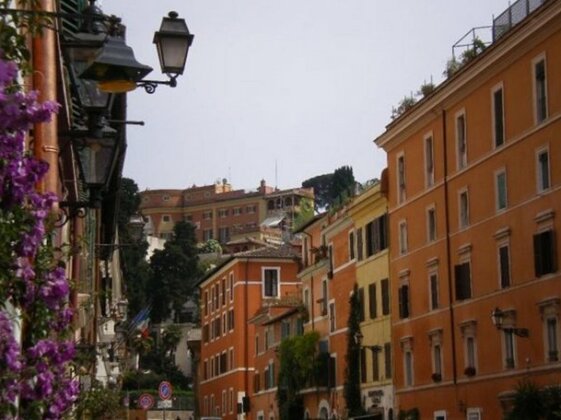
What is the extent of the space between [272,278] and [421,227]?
132 ft

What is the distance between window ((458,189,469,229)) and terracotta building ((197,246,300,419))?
3549 cm

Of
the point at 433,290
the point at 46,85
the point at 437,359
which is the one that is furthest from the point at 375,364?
the point at 46,85

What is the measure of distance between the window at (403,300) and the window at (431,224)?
9.87 ft

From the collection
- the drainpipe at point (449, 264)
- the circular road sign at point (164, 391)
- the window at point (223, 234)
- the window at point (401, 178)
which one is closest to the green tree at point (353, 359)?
the window at point (401, 178)

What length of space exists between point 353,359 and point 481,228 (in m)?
16.3

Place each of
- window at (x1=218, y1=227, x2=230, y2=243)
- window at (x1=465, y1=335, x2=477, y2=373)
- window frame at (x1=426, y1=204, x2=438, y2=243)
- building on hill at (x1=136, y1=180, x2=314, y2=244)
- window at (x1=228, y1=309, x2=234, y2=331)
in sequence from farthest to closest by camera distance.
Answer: window at (x1=218, y1=227, x2=230, y2=243)
building on hill at (x1=136, y1=180, x2=314, y2=244)
window at (x1=228, y1=309, x2=234, y2=331)
window frame at (x1=426, y1=204, x2=438, y2=243)
window at (x1=465, y1=335, x2=477, y2=373)

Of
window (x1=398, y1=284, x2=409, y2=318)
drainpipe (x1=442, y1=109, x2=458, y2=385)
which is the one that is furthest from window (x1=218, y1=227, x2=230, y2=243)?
drainpipe (x1=442, y1=109, x2=458, y2=385)

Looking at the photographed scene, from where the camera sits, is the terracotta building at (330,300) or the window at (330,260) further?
the window at (330,260)

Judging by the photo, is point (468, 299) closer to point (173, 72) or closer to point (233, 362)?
point (173, 72)

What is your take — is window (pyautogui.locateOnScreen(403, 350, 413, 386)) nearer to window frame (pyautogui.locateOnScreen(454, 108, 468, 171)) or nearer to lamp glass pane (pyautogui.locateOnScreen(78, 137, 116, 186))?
window frame (pyautogui.locateOnScreen(454, 108, 468, 171))

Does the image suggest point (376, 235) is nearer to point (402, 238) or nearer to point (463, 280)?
point (402, 238)

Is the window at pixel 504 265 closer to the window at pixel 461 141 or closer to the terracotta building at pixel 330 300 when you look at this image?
the window at pixel 461 141

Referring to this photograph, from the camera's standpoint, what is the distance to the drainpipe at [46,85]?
51.8 ft

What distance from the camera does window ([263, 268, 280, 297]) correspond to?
90.0 metres
